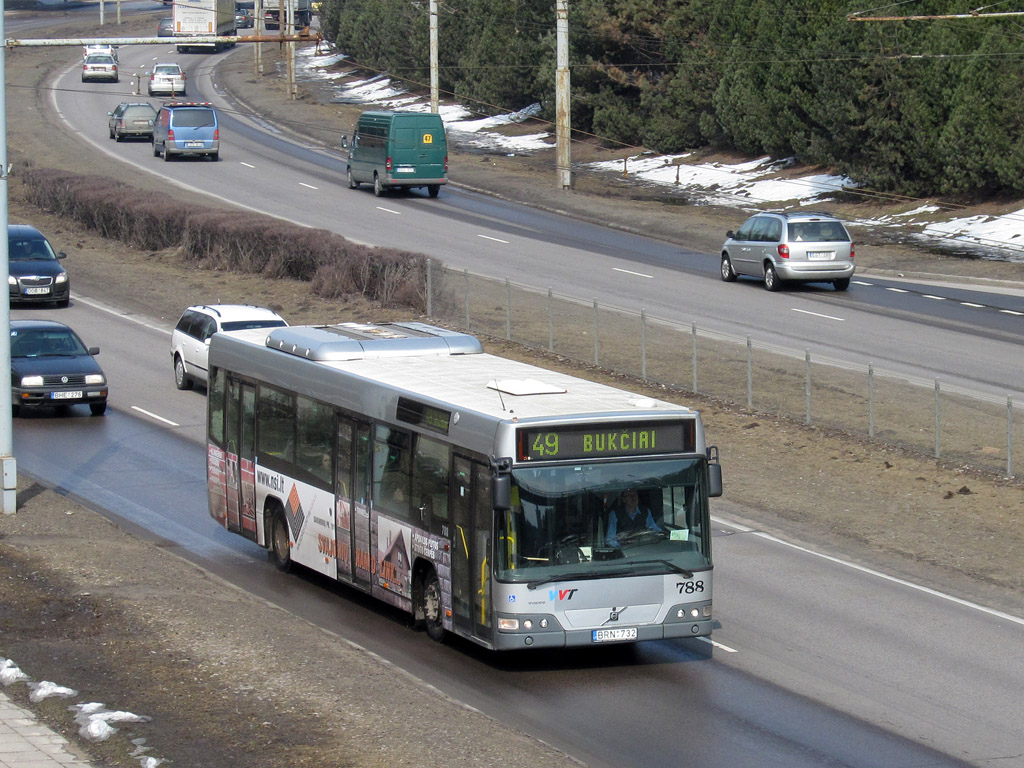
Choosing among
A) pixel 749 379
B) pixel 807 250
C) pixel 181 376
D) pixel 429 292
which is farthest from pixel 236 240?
pixel 749 379

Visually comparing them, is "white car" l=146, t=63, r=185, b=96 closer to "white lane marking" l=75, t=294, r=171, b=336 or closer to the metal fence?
"white lane marking" l=75, t=294, r=171, b=336

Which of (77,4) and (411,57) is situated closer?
(411,57)

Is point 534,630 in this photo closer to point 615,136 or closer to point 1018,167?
point 1018,167

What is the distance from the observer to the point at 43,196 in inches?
1895

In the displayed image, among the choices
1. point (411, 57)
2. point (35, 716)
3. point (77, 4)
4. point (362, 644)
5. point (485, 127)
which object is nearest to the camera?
point (35, 716)

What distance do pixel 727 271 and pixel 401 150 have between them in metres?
17.5

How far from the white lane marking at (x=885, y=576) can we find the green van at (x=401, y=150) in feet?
111

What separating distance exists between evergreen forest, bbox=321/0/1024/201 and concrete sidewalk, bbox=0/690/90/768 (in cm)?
2929

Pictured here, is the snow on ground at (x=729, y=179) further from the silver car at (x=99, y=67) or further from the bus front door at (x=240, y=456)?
the bus front door at (x=240, y=456)

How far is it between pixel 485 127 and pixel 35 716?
6272 cm

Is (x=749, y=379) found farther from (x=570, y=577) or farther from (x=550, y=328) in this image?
(x=570, y=577)

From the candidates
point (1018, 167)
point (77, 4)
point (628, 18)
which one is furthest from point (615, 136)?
point (77, 4)

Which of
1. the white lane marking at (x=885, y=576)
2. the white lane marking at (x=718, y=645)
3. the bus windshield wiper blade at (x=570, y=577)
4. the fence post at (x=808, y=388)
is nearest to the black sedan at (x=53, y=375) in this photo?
the white lane marking at (x=885, y=576)

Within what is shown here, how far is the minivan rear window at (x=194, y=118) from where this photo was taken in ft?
191
